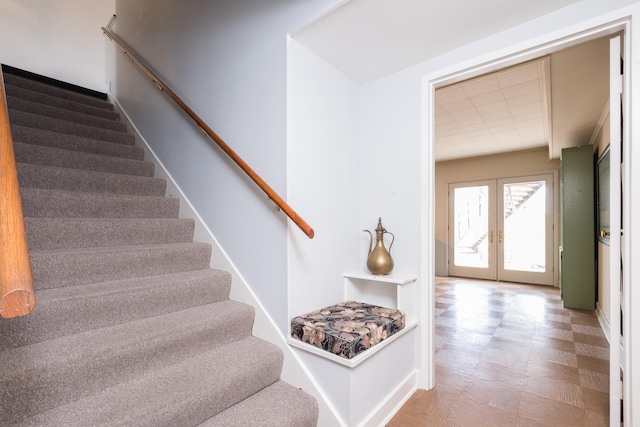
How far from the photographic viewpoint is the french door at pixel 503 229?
585cm

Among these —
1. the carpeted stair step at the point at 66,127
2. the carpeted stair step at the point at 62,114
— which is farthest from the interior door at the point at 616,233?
the carpeted stair step at the point at 62,114

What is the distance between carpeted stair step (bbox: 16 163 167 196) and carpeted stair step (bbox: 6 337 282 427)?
163 cm

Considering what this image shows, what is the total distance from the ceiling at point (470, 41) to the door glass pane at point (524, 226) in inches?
70.4

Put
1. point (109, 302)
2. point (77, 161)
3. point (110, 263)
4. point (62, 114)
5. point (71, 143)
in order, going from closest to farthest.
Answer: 1. point (109, 302)
2. point (110, 263)
3. point (77, 161)
4. point (71, 143)
5. point (62, 114)

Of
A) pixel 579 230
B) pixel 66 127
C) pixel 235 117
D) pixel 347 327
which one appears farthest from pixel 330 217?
pixel 579 230

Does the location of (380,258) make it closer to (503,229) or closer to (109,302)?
(109,302)

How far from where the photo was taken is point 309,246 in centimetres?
196

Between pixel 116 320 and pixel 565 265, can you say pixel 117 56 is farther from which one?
pixel 565 265

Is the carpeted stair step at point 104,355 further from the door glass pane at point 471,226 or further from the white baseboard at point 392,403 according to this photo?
the door glass pane at point 471,226

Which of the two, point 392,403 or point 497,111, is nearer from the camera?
point 392,403

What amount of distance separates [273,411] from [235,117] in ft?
5.97

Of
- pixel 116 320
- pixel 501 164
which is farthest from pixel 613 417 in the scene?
pixel 501 164

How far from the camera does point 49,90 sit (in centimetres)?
351

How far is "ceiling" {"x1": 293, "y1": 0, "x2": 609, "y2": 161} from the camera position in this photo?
164cm
